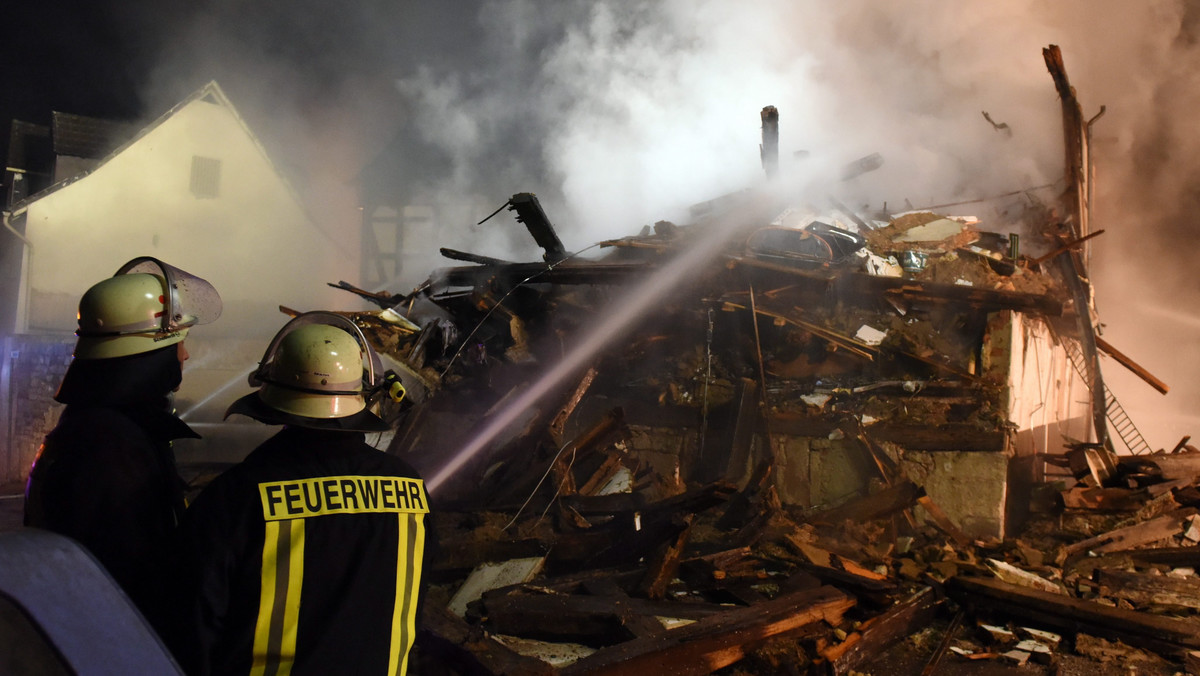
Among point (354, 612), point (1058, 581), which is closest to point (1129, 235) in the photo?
point (1058, 581)

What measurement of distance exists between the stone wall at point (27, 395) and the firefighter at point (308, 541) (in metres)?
18.4

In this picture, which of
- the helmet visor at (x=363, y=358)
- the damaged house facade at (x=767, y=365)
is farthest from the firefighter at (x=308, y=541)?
the damaged house facade at (x=767, y=365)

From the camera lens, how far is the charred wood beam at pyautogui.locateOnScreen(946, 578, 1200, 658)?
16.4 feet

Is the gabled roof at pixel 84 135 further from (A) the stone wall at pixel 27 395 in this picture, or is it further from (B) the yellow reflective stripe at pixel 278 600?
(B) the yellow reflective stripe at pixel 278 600

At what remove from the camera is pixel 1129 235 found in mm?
21062

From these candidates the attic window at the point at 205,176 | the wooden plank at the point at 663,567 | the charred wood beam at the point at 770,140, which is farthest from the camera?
the attic window at the point at 205,176

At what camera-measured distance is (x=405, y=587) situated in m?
2.02

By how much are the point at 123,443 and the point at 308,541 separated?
763mm

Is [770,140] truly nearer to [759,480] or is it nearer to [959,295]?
[959,295]

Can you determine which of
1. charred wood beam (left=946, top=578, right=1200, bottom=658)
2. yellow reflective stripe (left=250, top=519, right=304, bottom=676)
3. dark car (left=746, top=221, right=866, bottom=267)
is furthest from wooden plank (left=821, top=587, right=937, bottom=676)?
dark car (left=746, top=221, right=866, bottom=267)

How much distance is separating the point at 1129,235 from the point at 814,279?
1838cm

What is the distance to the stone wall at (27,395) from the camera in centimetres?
1625

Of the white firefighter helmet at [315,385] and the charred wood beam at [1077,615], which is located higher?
the white firefighter helmet at [315,385]

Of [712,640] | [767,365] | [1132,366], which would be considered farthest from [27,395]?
[1132,366]
